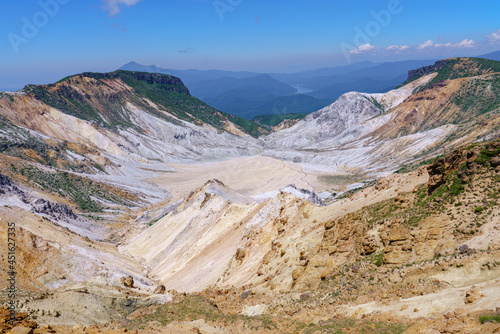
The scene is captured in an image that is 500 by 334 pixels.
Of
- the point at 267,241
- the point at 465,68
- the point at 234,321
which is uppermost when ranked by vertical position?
the point at 465,68

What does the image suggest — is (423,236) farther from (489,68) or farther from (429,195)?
(489,68)

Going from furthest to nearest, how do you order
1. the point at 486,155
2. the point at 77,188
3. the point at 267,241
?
the point at 77,188, the point at 267,241, the point at 486,155

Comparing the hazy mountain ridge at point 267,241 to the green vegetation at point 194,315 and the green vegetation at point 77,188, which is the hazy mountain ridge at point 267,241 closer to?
the green vegetation at point 194,315

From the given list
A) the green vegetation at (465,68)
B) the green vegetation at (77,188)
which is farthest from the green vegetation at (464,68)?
the green vegetation at (77,188)

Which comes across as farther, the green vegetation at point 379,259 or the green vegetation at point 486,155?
the green vegetation at point 486,155

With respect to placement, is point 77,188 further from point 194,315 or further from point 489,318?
point 489,318

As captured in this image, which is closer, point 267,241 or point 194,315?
point 194,315

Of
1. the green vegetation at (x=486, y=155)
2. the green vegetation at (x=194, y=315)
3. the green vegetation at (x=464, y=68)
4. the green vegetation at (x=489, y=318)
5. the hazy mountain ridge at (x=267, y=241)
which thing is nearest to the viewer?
the green vegetation at (x=489, y=318)

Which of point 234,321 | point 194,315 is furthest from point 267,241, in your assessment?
point 234,321

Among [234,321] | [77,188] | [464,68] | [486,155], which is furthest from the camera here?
[464,68]

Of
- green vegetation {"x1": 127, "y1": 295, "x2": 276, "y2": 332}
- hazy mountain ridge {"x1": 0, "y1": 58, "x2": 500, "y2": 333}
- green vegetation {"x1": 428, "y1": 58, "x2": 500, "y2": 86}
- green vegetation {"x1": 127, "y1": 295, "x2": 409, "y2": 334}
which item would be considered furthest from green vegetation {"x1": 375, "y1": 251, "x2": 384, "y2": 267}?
green vegetation {"x1": 428, "y1": 58, "x2": 500, "y2": 86}

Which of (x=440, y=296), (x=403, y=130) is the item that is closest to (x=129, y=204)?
(x=440, y=296)

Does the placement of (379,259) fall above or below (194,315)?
above
